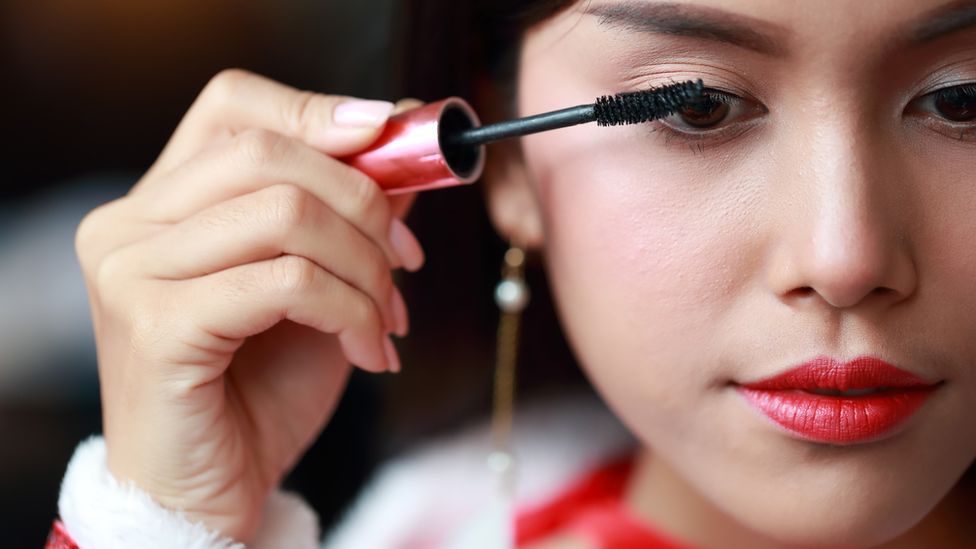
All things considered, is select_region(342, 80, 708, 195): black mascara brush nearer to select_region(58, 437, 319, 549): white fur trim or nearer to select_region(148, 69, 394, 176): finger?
select_region(148, 69, 394, 176): finger

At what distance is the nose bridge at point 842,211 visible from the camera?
604mm

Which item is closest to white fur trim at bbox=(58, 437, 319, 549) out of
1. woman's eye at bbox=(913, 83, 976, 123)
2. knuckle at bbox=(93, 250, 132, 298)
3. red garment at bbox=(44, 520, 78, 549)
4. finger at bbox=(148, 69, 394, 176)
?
red garment at bbox=(44, 520, 78, 549)

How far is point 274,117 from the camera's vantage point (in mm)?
753

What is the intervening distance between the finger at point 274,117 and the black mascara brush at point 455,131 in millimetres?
14

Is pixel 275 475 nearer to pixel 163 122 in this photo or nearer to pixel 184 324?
pixel 184 324

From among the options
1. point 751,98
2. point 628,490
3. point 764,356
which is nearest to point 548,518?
point 628,490

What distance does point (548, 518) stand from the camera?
3.30ft

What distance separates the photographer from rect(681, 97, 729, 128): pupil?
26.0 inches

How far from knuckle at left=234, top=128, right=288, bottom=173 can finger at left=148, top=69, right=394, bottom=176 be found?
0.03m

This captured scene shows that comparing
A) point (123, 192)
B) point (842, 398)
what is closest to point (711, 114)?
point (842, 398)

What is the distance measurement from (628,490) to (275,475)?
0.37 m

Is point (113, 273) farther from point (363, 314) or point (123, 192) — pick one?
point (123, 192)

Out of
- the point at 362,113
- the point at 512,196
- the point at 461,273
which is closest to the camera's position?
the point at 362,113

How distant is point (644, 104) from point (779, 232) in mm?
118
